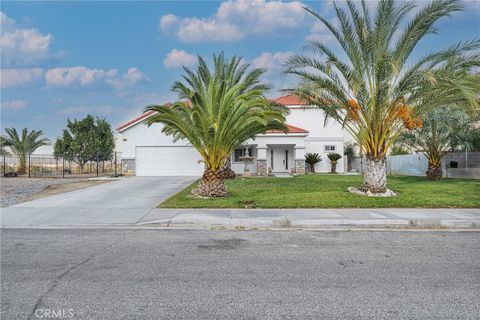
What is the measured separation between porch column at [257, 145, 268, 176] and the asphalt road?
20759 millimetres

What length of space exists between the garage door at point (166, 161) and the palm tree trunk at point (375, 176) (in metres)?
16.2

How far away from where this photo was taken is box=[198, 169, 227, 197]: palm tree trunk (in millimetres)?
14352

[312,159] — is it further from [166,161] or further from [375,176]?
[375,176]

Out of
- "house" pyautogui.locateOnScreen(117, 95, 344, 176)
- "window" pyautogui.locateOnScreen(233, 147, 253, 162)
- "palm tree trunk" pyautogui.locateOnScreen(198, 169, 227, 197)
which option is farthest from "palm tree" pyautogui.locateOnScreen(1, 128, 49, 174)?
"palm tree trunk" pyautogui.locateOnScreen(198, 169, 227, 197)

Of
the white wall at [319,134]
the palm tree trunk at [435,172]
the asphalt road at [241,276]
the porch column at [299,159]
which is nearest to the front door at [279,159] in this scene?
→ the porch column at [299,159]

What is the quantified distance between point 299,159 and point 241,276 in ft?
82.7

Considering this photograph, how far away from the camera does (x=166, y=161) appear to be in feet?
94.2

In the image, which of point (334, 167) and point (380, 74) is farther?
point (334, 167)

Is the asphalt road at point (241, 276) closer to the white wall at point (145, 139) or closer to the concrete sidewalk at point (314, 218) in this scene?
the concrete sidewalk at point (314, 218)

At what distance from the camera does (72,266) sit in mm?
5918

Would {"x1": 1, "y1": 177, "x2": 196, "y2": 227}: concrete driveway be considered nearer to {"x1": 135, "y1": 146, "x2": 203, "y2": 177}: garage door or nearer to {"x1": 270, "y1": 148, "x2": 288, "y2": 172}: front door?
{"x1": 135, "y1": 146, "x2": 203, "y2": 177}: garage door

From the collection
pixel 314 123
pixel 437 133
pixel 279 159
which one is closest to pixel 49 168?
pixel 279 159

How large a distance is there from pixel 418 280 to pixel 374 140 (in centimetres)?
987

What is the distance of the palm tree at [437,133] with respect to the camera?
20.0m
